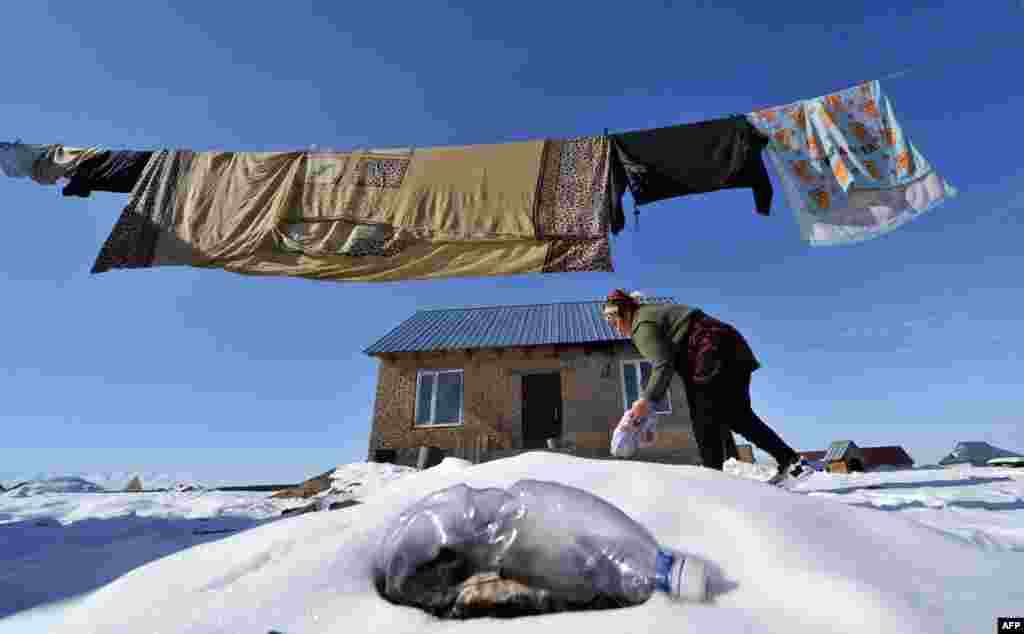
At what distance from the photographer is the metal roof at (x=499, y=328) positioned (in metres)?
10.7

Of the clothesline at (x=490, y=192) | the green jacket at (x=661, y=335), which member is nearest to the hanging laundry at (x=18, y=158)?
the clothesline at (x=490, y=192)

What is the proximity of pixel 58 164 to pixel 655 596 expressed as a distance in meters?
6.44

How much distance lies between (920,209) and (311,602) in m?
4.88

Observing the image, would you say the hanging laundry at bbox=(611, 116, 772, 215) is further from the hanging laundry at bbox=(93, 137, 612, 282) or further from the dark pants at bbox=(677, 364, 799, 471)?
the dark pants at bbox=(677, 364, 799, 471)

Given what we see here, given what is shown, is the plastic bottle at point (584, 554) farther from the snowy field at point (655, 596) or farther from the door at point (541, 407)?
the door at point (541, 407)

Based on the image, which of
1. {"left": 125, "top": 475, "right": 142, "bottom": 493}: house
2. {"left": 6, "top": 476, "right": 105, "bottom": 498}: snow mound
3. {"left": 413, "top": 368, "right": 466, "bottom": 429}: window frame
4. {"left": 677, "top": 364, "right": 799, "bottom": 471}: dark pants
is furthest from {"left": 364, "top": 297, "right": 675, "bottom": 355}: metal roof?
{"left": 677, "top": 364, "right": 799, "bottom": 471}: dark pants

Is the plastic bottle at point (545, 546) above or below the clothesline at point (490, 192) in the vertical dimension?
below

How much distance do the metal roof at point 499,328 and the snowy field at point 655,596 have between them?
879 centimetres

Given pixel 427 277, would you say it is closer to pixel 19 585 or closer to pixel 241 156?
pixel 241 156

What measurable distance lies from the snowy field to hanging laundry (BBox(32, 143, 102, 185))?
441 cm

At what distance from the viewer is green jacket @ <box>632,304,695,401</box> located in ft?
8.86

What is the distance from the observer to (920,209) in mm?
3859

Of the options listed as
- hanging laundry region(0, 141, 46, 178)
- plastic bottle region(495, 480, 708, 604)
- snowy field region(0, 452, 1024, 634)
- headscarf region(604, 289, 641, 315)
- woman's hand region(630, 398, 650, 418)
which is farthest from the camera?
hanging laundry region(0, 141, 46, 178)

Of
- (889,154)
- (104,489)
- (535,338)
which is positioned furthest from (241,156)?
(104,489)
